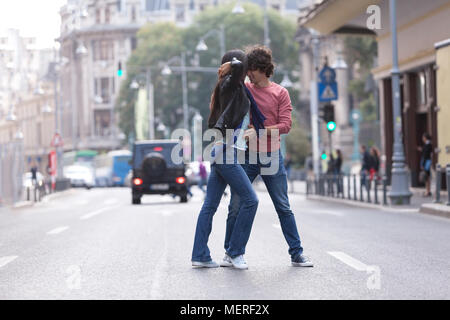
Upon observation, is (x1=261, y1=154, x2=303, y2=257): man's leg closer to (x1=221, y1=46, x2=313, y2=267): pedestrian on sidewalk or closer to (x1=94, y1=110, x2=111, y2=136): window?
(x1=221, y1=46, x2=313, y2=267): pedestrian on sidewalk

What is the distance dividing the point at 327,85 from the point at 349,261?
77.1ft

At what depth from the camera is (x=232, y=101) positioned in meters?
9.45

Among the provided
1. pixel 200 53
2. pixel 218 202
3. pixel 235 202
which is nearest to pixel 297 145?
pixel 200 53

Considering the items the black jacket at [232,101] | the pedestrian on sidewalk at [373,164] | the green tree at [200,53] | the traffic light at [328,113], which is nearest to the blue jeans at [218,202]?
the black jacket at [232,101]

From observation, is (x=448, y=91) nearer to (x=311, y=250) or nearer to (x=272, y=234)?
(x=272, y=234)

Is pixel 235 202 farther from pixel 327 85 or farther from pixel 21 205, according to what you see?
pixel 21 205

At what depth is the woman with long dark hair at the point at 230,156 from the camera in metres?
9.45

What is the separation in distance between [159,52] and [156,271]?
80050 millimetres

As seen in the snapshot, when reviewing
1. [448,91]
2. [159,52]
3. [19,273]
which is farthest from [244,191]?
[159,52]

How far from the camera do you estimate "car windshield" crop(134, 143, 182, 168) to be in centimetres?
3450

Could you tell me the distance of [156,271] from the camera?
970 centimetres

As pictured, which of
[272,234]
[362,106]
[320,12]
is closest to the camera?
[272,234]

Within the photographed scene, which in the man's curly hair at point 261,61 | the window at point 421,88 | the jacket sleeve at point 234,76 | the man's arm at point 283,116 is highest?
the window at point 421,88

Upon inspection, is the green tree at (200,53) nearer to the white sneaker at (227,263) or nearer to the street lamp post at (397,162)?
the street lamp post at (397,162)
